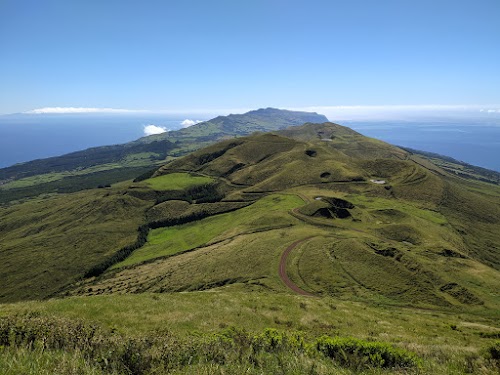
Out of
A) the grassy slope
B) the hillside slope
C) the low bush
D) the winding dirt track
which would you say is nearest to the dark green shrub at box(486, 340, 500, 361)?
the low bush

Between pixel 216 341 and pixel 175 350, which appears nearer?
pixel 175 350

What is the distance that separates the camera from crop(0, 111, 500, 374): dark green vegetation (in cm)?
1650

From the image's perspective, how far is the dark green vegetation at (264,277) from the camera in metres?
16.5

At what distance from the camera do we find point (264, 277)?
222ft

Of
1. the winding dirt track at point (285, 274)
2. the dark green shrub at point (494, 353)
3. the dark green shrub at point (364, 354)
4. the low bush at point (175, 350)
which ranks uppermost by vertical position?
the low bush at point (175, 350)

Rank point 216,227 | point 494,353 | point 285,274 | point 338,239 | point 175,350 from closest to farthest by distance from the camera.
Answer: point 175,350
point 494,353
point 285,274
point 338,239
point 216,227

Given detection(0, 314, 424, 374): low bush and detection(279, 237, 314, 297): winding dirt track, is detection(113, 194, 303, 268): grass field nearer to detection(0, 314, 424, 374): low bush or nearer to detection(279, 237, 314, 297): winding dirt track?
detection(279, 237, 314, 297): winding dirt track

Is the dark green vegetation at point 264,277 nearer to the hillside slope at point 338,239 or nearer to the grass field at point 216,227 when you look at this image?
the hillside slope at point 338,239

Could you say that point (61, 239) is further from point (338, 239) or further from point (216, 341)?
Answer: point (216, 341)

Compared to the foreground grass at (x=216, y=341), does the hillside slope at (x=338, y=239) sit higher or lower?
lower

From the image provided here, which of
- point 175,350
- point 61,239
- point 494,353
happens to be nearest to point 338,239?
point 494,353

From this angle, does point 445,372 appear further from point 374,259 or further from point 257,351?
point 374,259

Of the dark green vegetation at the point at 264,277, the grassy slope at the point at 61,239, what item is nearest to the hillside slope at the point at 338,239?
the dark green vegetation at the point at 264,277

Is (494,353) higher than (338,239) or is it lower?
higher
